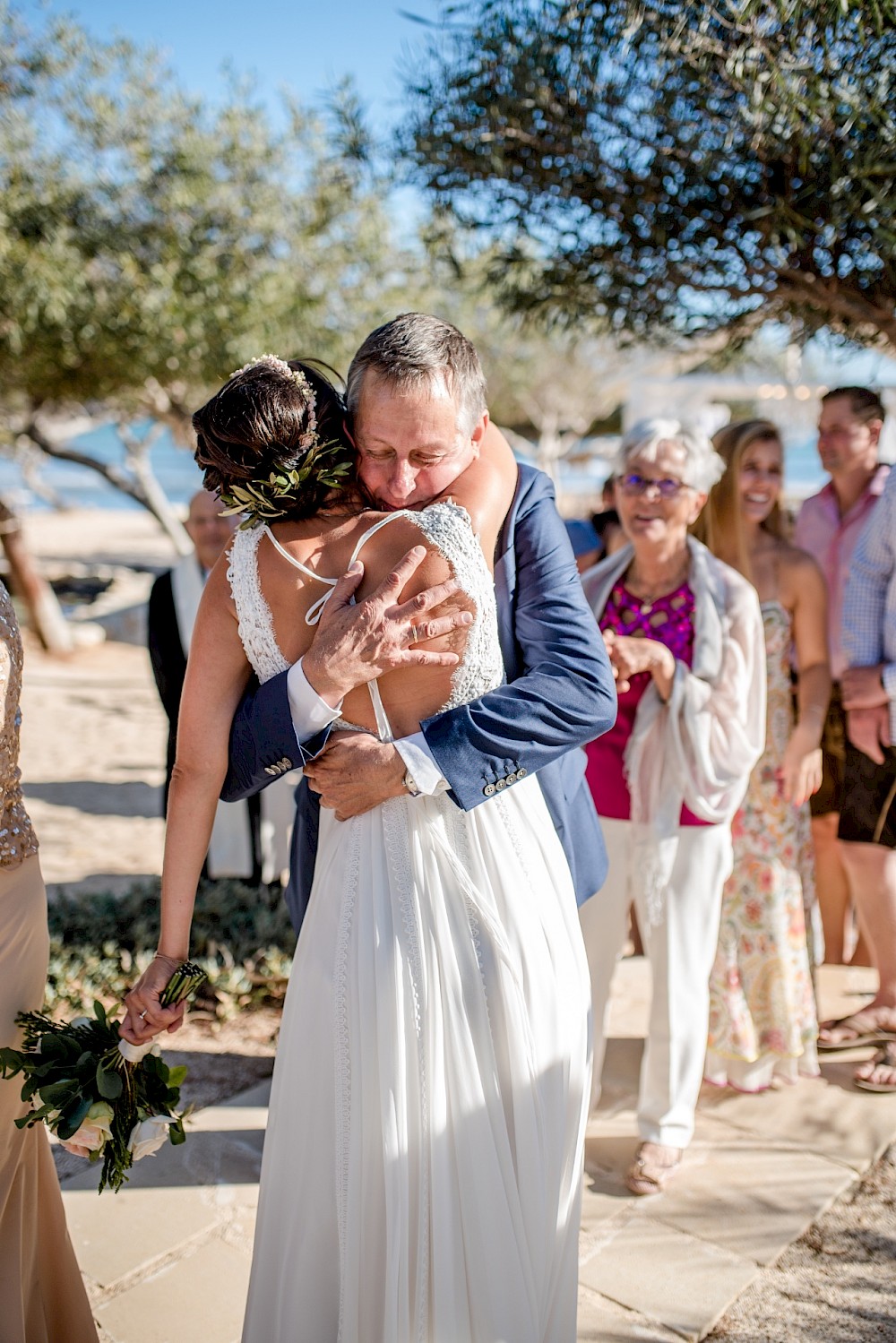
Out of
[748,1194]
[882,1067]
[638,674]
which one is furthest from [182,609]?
[882,1067]

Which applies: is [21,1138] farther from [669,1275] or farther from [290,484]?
[669,1275]

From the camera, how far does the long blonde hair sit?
3.90 metres

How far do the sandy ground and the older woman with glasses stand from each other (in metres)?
0.52

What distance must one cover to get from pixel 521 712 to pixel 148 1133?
113 cm

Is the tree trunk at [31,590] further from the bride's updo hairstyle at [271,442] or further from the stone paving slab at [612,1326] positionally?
the stone paving slab at [612,1326]

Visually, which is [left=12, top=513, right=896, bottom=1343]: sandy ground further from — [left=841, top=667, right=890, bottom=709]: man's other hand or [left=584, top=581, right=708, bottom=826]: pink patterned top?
[left=841, top=667, right=890, bottom=709]: man's other hand

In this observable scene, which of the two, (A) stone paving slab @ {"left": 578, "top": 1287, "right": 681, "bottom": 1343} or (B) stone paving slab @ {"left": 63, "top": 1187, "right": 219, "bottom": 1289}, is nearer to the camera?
(A) stone paving slab @ {"left": 578, "top": 1287, "right": 681, "bottom": 1343}

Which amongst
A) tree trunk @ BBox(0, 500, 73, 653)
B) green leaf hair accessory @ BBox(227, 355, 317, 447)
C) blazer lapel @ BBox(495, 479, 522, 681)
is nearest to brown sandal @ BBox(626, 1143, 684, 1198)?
blazer lapel @ BBox(495, 479, 522, 681)

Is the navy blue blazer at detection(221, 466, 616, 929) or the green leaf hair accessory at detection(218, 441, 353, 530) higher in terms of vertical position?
the green leaf hair accessory at detection(218, 441, 353, 530)

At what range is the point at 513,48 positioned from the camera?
411 centimetres

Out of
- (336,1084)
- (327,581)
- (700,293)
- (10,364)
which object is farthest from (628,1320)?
(10,364)

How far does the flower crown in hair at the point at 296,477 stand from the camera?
6.56 feet

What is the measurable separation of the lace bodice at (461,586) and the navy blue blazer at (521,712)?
0.05 metres

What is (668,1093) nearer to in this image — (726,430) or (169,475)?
(726,430)
